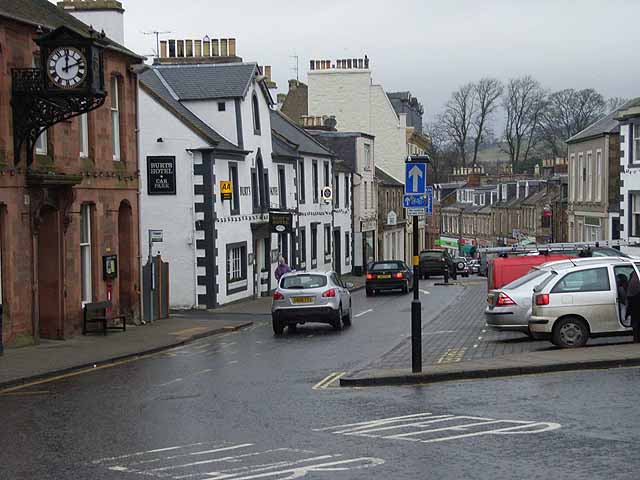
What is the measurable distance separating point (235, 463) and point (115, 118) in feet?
65.5

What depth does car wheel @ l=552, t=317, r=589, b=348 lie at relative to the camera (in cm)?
1944

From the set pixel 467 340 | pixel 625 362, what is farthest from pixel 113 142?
pixel 625 362

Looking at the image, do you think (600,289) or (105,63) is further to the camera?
(105,63)

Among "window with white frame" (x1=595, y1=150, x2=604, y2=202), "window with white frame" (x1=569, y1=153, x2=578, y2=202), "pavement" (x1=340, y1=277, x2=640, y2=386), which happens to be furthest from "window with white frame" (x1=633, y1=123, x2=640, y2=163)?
"pavement" (x1=340, y1=277, x2=640, y2=386)

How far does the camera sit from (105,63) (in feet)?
90.4

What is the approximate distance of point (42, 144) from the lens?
24.4 meters

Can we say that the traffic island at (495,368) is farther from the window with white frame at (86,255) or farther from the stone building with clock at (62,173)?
the window with white frame at (86,255)

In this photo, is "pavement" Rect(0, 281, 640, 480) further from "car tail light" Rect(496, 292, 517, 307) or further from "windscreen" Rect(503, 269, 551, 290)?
"windscreen" Rect(503, 269, 551, 290)

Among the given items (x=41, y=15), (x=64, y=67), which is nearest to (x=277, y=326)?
(x=64, y=67)

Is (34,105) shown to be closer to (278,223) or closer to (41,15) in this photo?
(41,15)

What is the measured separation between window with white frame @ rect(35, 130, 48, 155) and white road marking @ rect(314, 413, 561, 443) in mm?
14229

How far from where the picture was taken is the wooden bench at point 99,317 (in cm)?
2644

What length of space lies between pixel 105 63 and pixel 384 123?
4927 cm

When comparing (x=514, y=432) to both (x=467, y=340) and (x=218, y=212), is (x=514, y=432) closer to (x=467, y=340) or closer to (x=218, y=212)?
(x=467, y=340)
